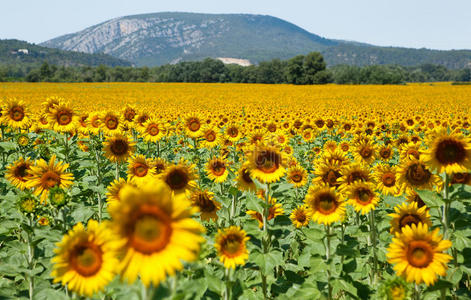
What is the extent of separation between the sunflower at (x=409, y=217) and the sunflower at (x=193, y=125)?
16.6 ft

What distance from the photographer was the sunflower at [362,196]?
3.64m

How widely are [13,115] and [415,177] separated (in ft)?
23.0

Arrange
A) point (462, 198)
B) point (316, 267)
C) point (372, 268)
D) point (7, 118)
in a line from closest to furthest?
point (462, 198)
point (316, 267)
point (372, 268)
point (7, 118)

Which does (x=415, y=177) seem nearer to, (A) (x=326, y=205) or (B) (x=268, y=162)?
(A) (x=326, y=205)

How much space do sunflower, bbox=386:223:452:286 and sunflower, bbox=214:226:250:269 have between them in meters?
1.25

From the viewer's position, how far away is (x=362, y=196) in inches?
147

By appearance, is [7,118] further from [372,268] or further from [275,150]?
[372,268]

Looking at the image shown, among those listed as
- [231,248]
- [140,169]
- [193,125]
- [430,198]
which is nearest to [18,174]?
[140,169]

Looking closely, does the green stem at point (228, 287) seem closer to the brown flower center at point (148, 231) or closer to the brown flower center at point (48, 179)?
the brown flower center at point (148, 231)

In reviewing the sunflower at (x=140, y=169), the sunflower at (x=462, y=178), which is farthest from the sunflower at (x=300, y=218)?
the sunflower at (x=140, y=169)

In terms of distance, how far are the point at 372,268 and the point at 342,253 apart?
1.12 meters

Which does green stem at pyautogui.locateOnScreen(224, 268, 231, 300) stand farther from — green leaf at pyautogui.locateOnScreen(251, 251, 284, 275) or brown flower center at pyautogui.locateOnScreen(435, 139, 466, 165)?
brown flower center at pyautogui.locateOnScreen(435, 139, 466, 165)

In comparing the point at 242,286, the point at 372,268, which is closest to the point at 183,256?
the point at 242,286

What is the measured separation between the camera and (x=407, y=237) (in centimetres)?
261
